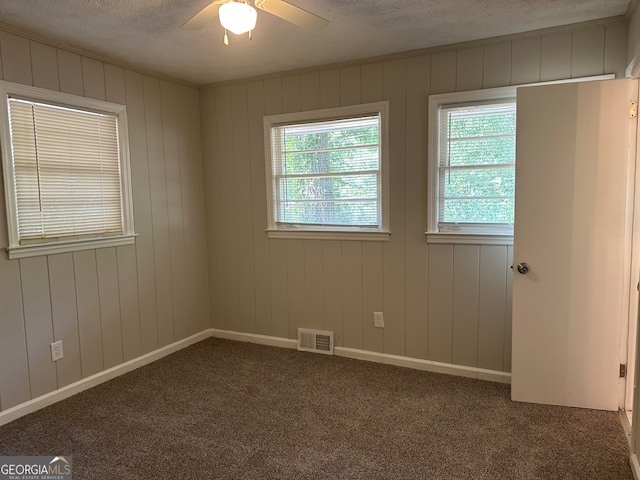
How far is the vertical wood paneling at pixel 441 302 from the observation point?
318cm

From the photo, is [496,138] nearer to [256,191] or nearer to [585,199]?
[585,199]

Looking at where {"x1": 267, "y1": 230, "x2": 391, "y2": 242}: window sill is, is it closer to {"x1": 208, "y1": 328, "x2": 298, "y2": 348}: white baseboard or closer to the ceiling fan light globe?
{"x1": 208, "y1": 328, "x2": 298, "y2": 348}: white baseboard

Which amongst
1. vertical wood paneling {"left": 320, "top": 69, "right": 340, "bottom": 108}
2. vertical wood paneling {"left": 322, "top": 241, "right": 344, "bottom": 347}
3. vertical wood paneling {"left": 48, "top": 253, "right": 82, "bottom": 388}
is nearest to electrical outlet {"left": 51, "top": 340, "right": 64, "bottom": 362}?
vertical wood paneling {"left": 48, "top": 253, "right": 82, "bottom": 388}

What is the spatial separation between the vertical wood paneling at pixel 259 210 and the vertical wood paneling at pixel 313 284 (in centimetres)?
39

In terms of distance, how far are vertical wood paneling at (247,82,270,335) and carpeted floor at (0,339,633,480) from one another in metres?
0.76

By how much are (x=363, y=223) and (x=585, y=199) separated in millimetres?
1555

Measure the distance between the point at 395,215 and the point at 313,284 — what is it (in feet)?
3.16

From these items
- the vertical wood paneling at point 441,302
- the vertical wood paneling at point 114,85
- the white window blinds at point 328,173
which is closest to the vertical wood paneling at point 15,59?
the vertical wood paneling at point 114,85

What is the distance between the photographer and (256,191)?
3.86 metres

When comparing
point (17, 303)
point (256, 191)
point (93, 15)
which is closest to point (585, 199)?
point (256, 191)

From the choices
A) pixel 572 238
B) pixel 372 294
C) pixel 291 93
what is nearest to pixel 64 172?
pixel 291 93

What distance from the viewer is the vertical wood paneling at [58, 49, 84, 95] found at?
288 cm

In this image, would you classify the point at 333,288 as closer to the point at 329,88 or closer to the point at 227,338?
the point at 227,338

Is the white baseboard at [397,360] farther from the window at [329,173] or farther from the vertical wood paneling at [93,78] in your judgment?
the vertical wood paneling at [93,78]
